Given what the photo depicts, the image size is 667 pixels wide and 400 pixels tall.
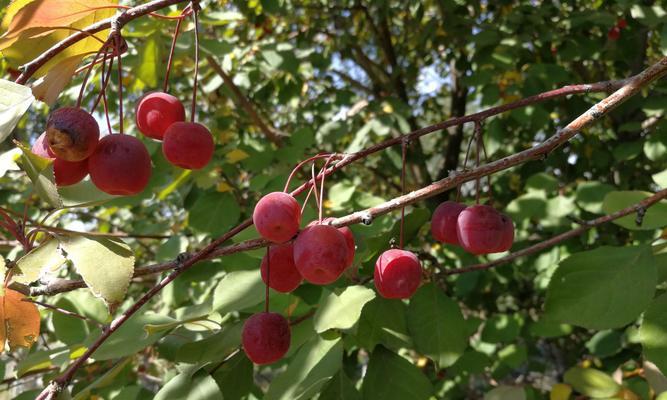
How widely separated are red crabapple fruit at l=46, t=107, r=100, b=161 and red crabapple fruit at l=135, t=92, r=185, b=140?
160 millimetres

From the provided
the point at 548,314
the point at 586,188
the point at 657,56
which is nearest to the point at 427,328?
the point at 548,314

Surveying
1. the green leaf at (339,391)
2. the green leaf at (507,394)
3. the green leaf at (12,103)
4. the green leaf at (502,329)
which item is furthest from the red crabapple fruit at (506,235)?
the green leaf at (502,329)

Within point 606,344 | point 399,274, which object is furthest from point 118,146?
point 606,344

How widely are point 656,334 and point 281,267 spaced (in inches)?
25.2

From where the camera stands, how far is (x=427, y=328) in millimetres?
1176

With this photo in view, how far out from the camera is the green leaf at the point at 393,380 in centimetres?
107

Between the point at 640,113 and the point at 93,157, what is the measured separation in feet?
8.47

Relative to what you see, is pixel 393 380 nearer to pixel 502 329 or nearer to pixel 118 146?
pixel 118 146

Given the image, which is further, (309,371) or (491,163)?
(309,371)

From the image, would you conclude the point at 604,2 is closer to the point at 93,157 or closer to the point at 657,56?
the point at 657,56

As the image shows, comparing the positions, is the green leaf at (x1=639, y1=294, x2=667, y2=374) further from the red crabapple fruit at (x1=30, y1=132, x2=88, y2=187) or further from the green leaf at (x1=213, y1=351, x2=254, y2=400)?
the red crabapple fruit at (x1=30, y1=132, x2=88, y2=187)

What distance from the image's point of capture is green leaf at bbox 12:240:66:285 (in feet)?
2.60

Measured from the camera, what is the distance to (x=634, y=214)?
4.42ft

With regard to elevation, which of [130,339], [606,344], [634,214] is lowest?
[606,344]
